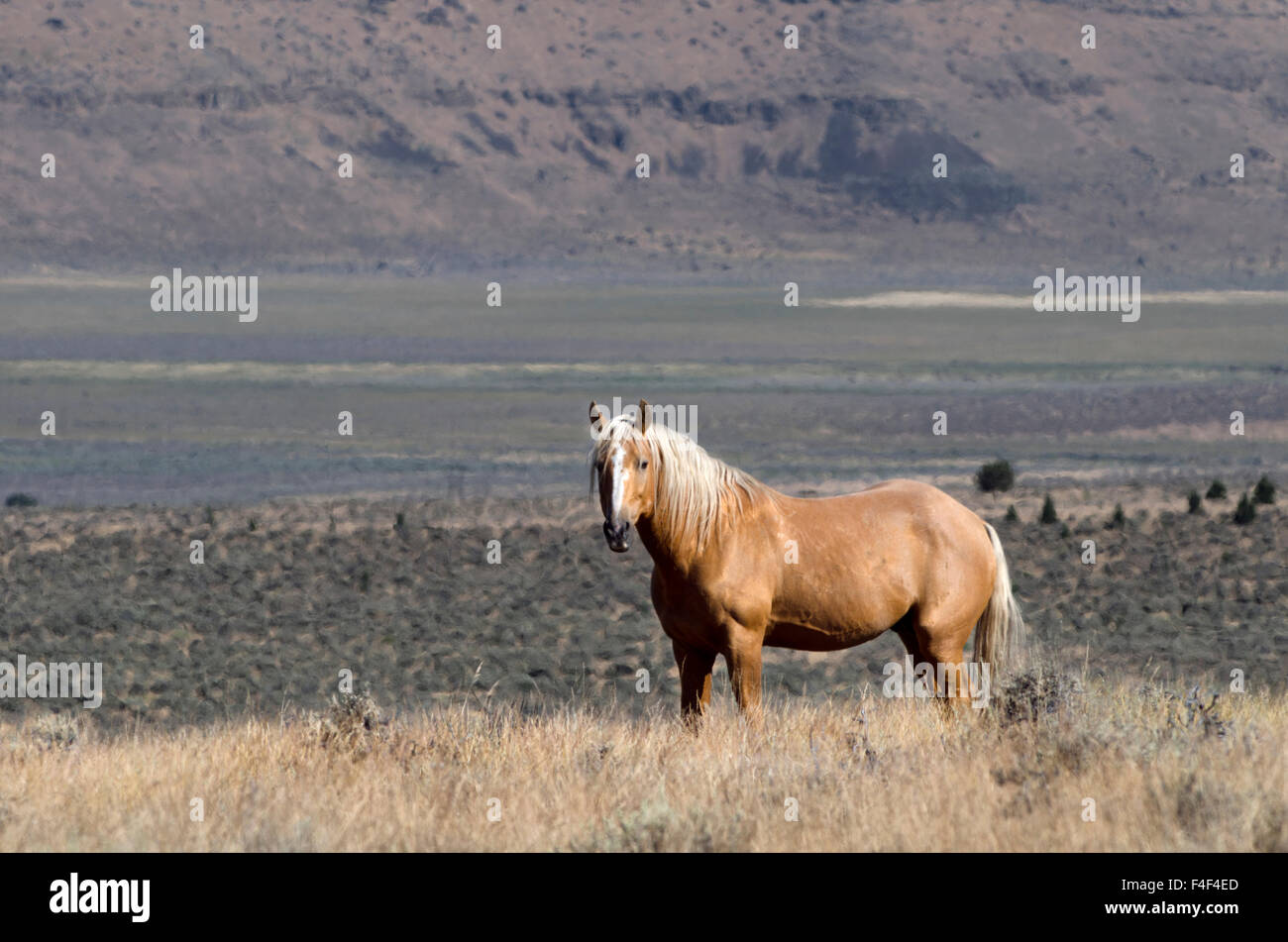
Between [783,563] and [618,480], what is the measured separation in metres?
1.46

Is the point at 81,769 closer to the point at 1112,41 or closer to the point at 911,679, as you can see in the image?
the point at 911,679

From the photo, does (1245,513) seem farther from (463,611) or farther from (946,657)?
(946,657)

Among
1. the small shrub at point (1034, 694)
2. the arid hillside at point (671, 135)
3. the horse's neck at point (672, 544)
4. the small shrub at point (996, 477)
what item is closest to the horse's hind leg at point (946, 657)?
the small shrub at point (1034, 694)

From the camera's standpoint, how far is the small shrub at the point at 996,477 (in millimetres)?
54094

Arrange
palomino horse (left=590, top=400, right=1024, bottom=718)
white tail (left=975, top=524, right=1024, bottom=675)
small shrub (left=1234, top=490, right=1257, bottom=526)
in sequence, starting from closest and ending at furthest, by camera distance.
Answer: palomino horse (left=590, top=400, right=1024, bottom=718) < white tail (left=975, top=524, right=1024, bottom=675) < small shrub (left=1234, top=490, right=1257, bottom=526)

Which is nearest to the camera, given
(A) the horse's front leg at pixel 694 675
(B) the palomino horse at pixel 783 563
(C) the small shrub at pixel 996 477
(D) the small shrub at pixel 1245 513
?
(B) the palomino horse at pixel 783 563

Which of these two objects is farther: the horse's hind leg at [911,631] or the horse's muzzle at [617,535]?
the horse's hind leg at [911,631]

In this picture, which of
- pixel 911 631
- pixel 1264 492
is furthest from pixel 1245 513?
pixel 911 631

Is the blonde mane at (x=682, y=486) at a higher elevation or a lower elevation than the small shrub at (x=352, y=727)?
higher

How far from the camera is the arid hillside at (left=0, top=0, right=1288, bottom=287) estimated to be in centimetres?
14750

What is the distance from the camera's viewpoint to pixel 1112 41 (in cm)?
18475

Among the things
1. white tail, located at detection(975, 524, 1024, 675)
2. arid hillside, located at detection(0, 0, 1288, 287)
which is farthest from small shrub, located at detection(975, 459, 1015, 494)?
arid hillside, located at detection(0, 0, 1288, 287)

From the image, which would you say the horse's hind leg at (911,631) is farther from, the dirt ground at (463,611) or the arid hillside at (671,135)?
the arid hillside at (671,135)

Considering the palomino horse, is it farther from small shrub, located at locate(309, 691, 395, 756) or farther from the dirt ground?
the dirt ground
